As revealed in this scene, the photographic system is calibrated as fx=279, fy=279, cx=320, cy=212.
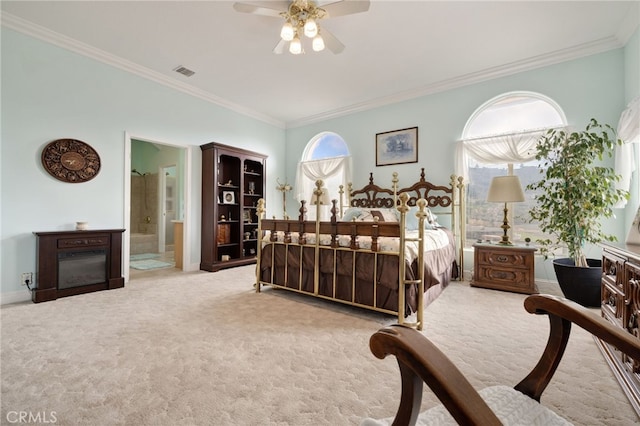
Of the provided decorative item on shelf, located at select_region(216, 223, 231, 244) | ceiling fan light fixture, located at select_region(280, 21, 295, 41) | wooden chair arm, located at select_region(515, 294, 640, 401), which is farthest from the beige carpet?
ceiling fan light fixture, located at select_region(280, 21, 295, 41)

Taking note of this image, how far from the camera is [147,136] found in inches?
163

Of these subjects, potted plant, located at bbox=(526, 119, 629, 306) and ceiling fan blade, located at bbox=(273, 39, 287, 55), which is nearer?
potted plant, located at bbox=(526, 119, 629, 306)

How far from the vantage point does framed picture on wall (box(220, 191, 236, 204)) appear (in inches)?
200

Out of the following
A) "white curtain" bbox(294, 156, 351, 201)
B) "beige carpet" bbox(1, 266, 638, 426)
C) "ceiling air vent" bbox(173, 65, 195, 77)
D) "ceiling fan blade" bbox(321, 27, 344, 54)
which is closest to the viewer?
"beige carpet" bbox(1, 266, 638, 426)

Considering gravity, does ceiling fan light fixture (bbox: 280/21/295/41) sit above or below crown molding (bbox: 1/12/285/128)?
below

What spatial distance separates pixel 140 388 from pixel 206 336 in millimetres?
652

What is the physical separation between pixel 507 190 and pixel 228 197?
4.37 metres

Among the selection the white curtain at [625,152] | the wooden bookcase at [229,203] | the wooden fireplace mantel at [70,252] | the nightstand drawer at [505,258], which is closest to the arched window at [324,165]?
the wooden bookcase at [229,203]

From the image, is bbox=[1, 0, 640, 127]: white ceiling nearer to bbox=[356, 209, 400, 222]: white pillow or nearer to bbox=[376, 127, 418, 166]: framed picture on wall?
bbox=[376, 127, 418, 166]: framed picture on wall

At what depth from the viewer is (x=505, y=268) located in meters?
3.52

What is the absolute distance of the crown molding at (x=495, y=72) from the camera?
339 cm

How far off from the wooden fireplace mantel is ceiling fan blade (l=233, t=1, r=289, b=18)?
9.89ft

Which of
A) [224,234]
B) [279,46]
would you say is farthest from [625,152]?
[224,234]

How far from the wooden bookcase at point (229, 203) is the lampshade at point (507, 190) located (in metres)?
4.00
